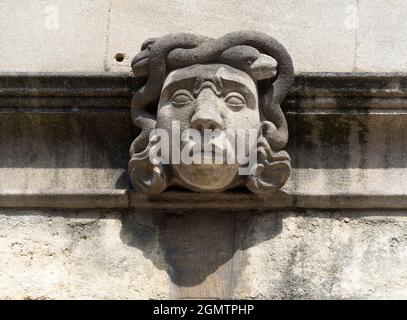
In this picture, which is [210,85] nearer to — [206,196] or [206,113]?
[206,113]

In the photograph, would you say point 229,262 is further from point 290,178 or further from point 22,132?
point 22,132

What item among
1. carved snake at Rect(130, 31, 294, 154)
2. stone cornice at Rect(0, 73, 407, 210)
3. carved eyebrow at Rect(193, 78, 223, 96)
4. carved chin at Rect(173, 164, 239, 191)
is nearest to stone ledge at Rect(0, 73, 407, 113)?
stone cornice at Rect(0, 73, 407, 210)

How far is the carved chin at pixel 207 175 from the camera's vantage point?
4855 millimetres

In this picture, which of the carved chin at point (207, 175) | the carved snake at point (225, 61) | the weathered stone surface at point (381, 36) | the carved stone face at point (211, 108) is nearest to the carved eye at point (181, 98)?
the carved stone face at point (211, 108)

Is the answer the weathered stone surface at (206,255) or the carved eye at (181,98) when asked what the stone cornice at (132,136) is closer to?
the weathered stone surface at (206,255)

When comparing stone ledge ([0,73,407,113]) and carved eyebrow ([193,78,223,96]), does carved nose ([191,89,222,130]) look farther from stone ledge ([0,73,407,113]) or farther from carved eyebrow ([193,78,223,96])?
stone ledge ([0,73,407,113])

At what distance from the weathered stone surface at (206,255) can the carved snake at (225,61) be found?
34 centimetres

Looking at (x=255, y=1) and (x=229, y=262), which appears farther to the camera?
(x=255, y=1)

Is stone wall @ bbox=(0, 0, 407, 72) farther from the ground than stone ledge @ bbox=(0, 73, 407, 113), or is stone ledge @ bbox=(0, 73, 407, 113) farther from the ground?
stone wall @ bbox=(0, 0, 407, 72)

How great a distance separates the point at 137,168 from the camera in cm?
503

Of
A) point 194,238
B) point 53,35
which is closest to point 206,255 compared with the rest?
point 194,238

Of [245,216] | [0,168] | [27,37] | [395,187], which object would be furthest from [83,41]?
[395,187]

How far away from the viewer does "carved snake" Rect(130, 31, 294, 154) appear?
5016 mm

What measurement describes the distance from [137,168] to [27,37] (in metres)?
0.88
